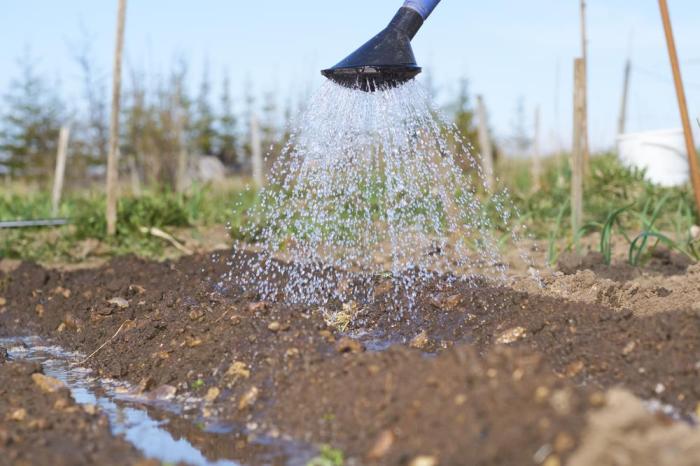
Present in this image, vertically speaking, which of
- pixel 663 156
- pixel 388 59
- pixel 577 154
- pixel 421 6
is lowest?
pixel 663 156

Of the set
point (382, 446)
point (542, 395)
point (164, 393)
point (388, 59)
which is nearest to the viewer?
point (542, 395)

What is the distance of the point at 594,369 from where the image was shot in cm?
326

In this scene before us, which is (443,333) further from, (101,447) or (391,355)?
(101,447)

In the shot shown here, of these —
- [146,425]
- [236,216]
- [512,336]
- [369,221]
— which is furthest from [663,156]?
[146,425]

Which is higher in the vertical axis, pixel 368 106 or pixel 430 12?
pixel 430 12

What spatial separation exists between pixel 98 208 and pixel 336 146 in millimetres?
4286

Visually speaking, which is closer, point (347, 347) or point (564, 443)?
point (564, 443)

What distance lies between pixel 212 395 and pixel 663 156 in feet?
21.5

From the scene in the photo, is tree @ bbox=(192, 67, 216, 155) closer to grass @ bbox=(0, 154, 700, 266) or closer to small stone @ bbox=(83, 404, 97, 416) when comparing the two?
Answer: grass @ bbox=(0, 154, 700, 266)

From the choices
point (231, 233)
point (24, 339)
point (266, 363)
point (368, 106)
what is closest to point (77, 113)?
point (231, 233)

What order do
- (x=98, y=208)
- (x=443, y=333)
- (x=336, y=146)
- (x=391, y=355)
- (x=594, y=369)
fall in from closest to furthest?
(x=391, y=355)
(x=594, y=369)
(x=443, y=333)
(x=336, y=146)
(x=98, y=208)

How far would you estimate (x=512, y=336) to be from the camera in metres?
3.71

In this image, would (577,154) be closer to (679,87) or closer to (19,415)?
(679,87)

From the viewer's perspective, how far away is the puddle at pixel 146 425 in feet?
9.06
